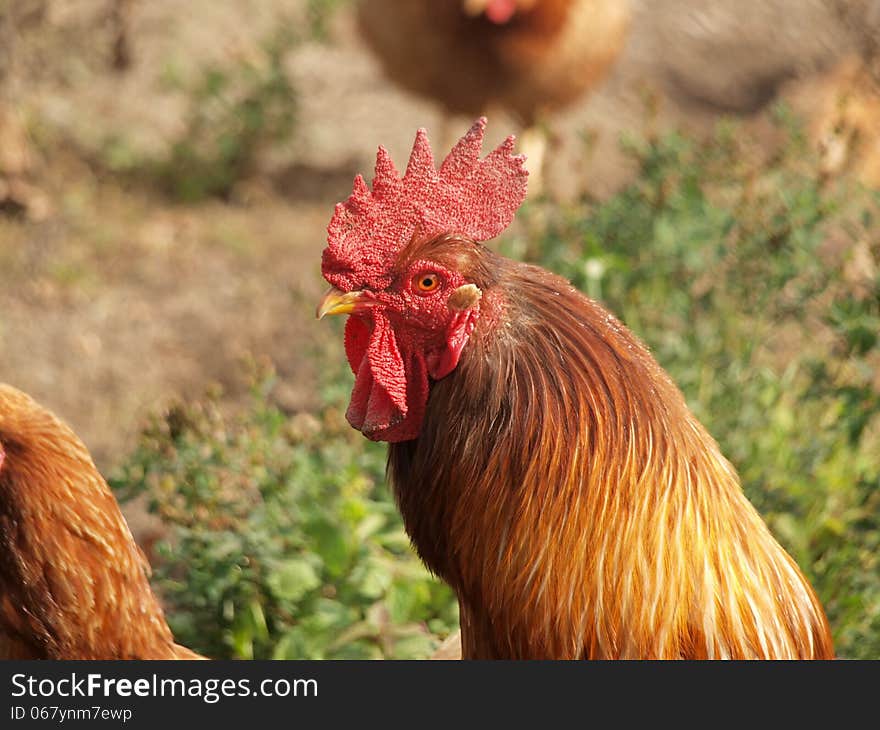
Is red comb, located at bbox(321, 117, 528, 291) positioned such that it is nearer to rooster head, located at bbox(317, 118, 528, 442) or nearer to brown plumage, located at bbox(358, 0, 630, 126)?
rooster head, located at bbox(317, 118, 528, 442)

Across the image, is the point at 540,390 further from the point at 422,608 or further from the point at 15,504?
the point at 422,608

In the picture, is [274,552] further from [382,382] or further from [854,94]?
[854,94]

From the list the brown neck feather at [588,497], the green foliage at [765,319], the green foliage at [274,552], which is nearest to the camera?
the brown neck feather at [588,497]

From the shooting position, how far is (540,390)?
2227 mm

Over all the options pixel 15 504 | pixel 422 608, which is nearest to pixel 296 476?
pixel 422 608

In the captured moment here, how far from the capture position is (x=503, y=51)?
22.6 feet

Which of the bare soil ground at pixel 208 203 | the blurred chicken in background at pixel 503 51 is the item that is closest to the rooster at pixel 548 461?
the bare soil ground at pixel 208 203

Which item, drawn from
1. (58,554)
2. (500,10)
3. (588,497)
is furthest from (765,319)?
(500,10)

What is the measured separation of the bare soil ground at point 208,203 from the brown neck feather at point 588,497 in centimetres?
216

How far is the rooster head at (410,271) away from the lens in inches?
88.1

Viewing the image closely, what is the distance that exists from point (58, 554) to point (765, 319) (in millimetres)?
2922

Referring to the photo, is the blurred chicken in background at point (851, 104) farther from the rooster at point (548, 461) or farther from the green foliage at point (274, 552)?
the rooster at point (548, 461)

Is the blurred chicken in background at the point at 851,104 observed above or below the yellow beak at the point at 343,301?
above

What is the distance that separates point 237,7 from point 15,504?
715cm
